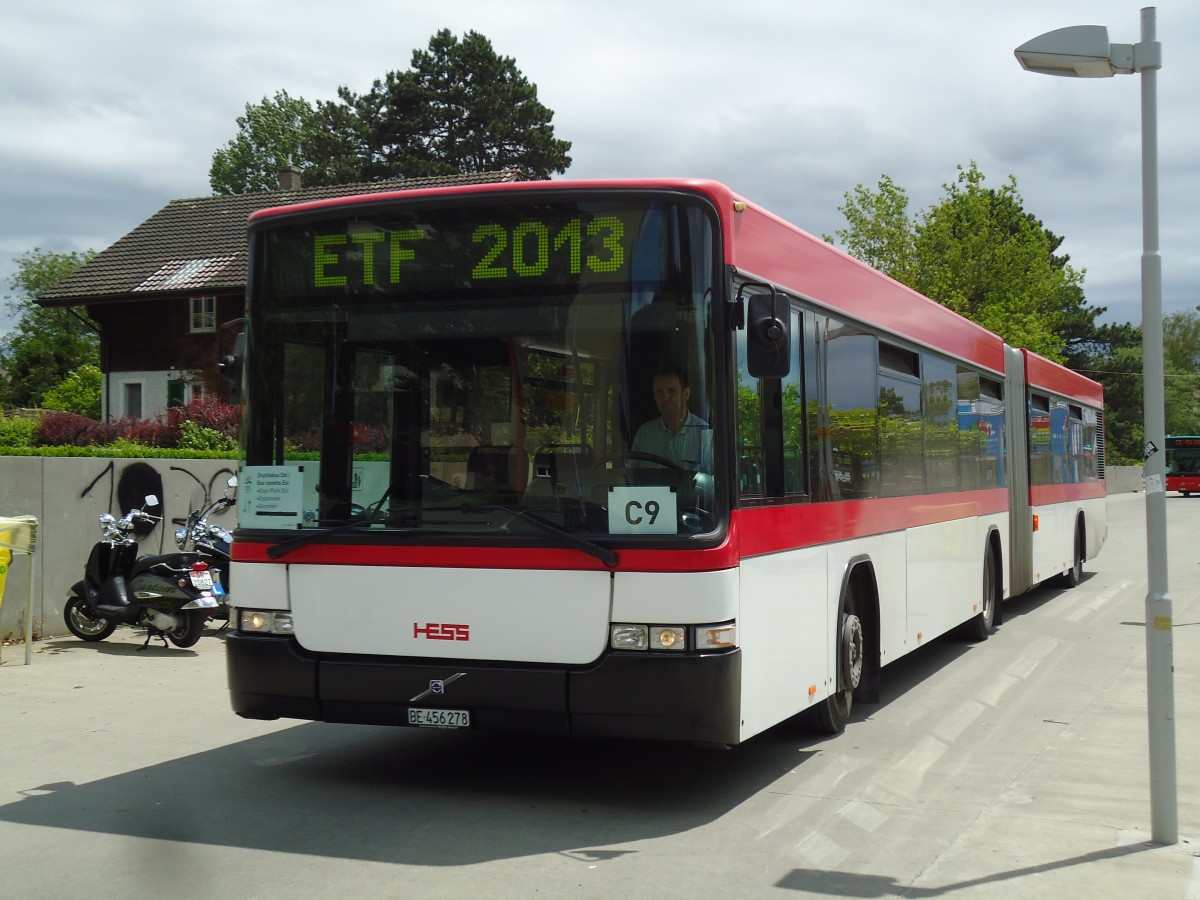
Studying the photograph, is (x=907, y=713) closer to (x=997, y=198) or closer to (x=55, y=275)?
(x=997, y=198)

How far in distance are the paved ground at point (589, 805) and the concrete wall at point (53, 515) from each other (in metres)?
2.12

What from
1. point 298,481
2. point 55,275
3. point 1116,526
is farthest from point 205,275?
point 55,275

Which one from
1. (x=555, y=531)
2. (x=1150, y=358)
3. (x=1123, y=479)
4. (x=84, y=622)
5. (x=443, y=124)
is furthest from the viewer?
(x=1123, y=479)

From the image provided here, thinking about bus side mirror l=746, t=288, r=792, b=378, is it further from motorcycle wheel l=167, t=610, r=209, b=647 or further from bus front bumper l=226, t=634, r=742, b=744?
motorcycle wheel l=167, t=610, r=209, b=647

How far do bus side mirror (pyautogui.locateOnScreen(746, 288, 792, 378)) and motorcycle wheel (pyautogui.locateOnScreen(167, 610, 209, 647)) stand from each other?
7.86 meters

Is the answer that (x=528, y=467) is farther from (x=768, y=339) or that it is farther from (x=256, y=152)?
(x=256, y=152)

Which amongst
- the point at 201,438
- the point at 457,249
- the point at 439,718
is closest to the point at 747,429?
the point at 457,249

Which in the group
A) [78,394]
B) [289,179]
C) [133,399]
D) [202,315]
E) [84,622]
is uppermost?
[289,179]

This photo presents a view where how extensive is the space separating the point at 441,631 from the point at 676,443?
150 cm

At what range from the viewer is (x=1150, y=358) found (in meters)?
5.91

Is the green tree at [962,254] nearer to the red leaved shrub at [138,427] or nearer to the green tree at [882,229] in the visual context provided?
the green tree at [882,229]

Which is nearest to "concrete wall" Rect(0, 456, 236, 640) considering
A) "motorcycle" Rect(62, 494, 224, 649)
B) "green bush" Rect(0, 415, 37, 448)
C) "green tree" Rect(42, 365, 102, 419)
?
"motorcycle" Rect(62, 494, 224, 649)

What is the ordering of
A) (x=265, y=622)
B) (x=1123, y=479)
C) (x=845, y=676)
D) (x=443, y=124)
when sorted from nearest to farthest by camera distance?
1. (x=265, y=622)
2. (x=845, y=676)
3. (x=443, y=124)
4. (x=1123, y=479)

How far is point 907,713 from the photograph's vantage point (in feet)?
31.8
